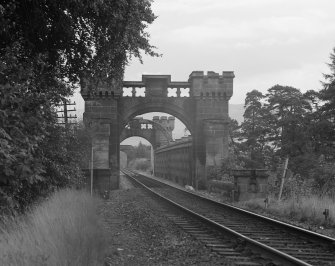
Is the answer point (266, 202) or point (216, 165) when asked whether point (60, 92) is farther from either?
point (216, 165)

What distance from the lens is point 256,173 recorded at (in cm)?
1898

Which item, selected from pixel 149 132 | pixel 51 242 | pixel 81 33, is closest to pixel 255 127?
pixel 149 132

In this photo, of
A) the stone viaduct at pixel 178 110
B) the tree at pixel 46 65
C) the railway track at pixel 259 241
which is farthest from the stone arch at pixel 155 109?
the railway track at pixel 259 241

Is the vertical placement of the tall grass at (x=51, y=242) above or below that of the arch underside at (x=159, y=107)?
below

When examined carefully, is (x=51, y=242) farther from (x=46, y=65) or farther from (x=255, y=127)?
(x=255, y=127)

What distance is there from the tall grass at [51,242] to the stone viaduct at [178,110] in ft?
73.3

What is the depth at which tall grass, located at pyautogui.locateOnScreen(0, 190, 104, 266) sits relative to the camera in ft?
16.6

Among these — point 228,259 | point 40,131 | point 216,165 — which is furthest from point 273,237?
point 216,165

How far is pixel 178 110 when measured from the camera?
32.2 metres

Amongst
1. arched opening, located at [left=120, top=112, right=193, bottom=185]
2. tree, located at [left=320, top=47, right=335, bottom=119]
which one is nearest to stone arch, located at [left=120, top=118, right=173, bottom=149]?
arched opening, located at [left=120, top=112, right=193, bottom=185]

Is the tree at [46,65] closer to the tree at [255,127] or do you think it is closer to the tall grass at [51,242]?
the tall grass at [51,242]

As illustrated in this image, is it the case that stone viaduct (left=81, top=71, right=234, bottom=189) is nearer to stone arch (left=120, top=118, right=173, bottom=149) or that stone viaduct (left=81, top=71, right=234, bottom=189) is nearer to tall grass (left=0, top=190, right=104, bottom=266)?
tall grass (left=0, top=190, right=104, bottom=266)

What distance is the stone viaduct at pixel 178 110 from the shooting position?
30.8 metres

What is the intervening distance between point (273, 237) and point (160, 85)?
23174 millimetres
